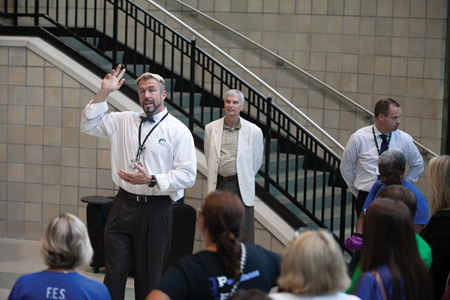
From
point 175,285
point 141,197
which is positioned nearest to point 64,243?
point 175,285

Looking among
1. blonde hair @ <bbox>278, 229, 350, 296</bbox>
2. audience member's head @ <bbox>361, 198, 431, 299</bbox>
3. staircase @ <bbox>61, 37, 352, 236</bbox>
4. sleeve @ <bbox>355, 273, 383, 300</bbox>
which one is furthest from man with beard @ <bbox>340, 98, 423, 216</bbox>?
blonde hair @ <bbox>278, 229, 350, 296</bbox>

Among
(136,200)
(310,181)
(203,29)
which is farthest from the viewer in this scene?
(203,29)

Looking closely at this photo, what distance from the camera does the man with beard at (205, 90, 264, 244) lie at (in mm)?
4055

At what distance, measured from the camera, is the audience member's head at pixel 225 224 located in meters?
1.66

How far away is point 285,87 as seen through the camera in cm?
632

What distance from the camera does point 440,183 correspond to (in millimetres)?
2410

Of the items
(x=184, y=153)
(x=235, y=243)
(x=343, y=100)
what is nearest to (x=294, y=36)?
(x=343, y=100)

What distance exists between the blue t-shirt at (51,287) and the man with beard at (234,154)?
2376 mm

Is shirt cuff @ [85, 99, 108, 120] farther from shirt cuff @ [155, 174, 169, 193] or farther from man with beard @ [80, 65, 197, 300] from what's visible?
shirt cuff @ [155, 174, 169, 193]

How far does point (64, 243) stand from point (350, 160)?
2.71m

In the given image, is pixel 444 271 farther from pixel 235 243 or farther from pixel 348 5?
pixel 348 5

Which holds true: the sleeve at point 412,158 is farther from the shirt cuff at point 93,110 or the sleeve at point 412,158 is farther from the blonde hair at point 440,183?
the shirt cuff at point 93,110

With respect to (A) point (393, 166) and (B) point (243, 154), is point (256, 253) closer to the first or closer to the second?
(A) point (393, 166)

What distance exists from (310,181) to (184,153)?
282cm
